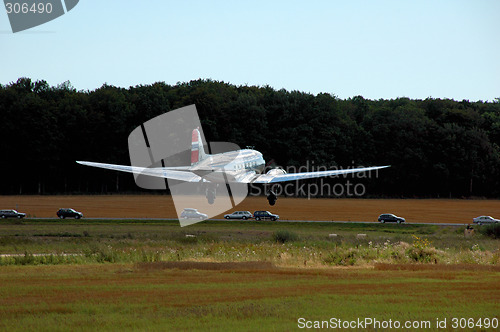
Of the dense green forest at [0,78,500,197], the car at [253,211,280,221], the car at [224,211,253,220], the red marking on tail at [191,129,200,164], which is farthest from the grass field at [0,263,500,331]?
the dense green forest at [0,78,500,197]

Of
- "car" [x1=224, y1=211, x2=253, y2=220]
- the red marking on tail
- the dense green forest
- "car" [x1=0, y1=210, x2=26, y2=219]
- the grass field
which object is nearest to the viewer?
the grass field

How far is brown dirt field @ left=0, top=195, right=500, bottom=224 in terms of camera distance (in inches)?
4759

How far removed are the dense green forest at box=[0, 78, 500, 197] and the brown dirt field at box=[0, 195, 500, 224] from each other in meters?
12.8

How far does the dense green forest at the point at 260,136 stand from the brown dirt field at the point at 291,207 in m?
12.8

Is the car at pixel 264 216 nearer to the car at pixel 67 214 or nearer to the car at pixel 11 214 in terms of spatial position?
the car at pixel 67 214

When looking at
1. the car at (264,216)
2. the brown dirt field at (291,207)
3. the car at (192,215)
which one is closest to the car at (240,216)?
the car at (264,216)

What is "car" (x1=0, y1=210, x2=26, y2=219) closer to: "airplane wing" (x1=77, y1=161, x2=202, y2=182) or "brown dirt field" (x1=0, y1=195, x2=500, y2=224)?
"brown dirt field" (x1=0, y1=195, x2=500, y2=224)

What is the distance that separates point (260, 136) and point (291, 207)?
29822 millimetres

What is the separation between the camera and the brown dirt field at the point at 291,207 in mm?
120875

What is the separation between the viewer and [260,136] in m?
158

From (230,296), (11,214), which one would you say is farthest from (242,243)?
(11,214)

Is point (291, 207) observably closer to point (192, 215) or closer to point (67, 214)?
point (192, 215)

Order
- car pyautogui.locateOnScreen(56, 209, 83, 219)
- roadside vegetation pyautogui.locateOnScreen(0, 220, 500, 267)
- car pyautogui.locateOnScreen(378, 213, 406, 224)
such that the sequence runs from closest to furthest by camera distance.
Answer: roadside vegetation pyautogui.locateOnScreen(0, 220, 500, 267), car pyautogui.locateOnScreen(56, 209, 83, 219), car pyautogui.locateOnScreen(378, 213, 406, 224)

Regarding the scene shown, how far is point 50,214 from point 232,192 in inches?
1975
